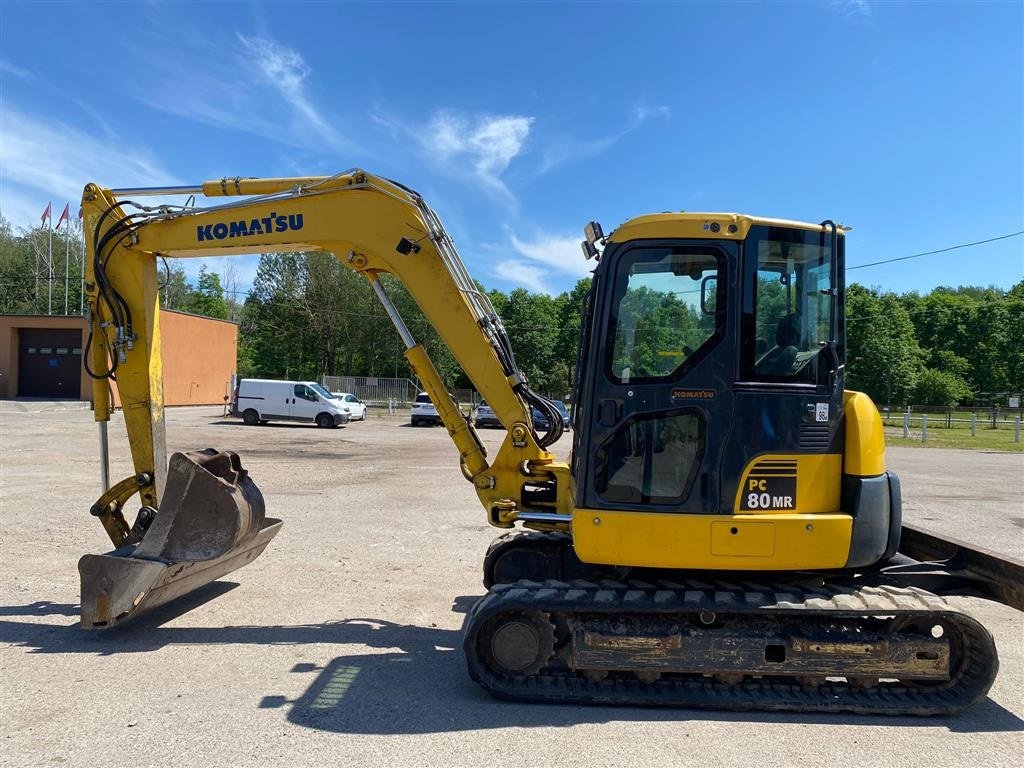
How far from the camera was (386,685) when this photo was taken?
14.7 feet

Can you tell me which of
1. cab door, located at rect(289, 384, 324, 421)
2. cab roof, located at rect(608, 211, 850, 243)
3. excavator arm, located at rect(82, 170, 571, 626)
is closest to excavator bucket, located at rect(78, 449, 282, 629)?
excavator arm, located at rect(82, 170, 571, 626)

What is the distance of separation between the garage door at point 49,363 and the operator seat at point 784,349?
135 feet

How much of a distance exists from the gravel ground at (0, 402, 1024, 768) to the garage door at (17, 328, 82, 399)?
33.1m

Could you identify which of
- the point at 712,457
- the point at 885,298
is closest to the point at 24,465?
the point at 712,457

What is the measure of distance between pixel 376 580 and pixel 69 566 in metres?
3.19

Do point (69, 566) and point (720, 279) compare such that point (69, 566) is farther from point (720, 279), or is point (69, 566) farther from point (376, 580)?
point (720, 279)

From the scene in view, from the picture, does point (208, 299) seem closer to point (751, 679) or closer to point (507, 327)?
point (507, 327)

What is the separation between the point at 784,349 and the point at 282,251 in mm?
4180

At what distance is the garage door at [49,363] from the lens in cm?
3734

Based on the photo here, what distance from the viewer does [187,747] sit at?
3.64 m

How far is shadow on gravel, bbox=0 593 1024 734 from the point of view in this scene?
4.04 metres

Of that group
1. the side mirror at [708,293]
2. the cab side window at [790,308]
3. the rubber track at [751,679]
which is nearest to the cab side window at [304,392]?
the rubber track at [751,679]

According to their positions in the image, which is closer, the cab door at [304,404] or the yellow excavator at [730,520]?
the yellow excavator at [730,520]

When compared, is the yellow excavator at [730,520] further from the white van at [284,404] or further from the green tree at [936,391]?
the green tree at [936,391]
